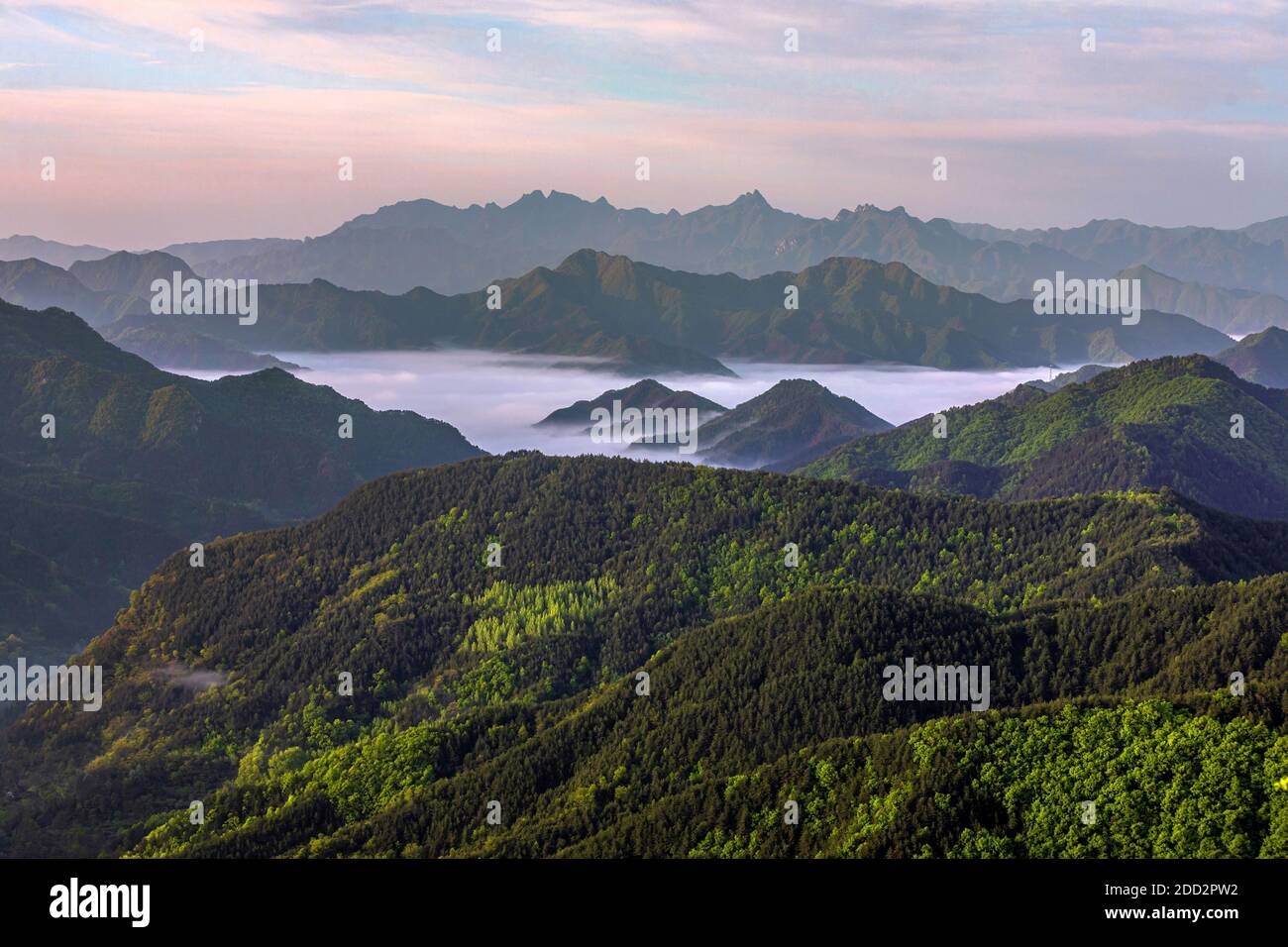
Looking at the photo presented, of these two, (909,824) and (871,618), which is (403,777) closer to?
(871,618)

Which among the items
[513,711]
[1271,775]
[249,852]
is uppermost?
[1271,775]

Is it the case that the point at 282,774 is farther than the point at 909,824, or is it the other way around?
the point at 282,774

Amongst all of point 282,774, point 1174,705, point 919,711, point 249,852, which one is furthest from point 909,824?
point 282,774

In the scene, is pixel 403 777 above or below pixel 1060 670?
below

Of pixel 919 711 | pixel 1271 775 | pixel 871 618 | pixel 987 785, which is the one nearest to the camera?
pixel 1271 775
